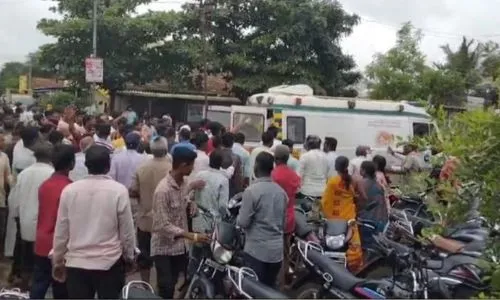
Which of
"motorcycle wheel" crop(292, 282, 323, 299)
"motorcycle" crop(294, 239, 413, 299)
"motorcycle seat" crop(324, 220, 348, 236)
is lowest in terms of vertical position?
"motorcycle wheel" crop(292, 282, 323, 299)

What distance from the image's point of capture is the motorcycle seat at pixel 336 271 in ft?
19.2

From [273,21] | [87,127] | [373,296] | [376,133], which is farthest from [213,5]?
[373,296]

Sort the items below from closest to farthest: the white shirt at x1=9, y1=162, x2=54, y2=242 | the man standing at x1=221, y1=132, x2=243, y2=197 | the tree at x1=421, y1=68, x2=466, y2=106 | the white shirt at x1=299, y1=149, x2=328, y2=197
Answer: the white shirt at x1=9, y1=162, x2=54, y2=242, the man standing at x1=221, y1=132, x2=243, y2=197, the white shirt at x1=299, y1=149, x2=328, y2=197, the tree at x1=421, y1=68, x2=466, y2=106

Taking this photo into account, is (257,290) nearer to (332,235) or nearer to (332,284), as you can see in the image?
(332,284)

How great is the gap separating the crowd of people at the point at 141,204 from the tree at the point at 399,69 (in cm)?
1963

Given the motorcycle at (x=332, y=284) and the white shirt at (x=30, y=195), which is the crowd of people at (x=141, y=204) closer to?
the white shirt at (x=30, y=195)

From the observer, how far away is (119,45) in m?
26.7

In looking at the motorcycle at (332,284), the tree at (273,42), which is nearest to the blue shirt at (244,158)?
the motorcycle at (332,284)

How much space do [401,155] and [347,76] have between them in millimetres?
11422

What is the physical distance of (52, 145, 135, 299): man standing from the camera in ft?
16.4

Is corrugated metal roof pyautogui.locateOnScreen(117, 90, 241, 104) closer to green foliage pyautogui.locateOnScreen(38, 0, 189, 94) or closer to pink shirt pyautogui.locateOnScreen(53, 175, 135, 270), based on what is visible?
green foliage pyautogui.locateOnScreen(38, 0, 189, 94)

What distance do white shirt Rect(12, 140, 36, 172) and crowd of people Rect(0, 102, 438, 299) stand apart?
0.05 feet

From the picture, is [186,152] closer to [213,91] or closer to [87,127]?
[87,127]

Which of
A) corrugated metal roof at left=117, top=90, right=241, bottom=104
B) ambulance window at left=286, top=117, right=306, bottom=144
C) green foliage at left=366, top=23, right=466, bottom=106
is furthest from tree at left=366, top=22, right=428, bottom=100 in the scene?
ambulance window at left=286, top=117, right=306, bottom=144
